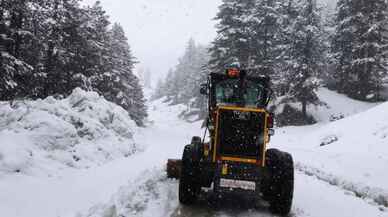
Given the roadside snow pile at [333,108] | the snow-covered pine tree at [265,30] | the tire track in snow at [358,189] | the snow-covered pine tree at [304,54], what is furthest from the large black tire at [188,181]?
the roadside snow pile at [333,108]

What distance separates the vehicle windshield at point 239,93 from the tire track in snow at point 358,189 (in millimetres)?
3866

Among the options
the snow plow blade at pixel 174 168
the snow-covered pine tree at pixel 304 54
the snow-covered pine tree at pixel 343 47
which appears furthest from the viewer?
the snow-covered pine tree at pixel 343 47

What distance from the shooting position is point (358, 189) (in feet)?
35.0

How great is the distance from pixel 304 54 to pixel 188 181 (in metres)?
29.2

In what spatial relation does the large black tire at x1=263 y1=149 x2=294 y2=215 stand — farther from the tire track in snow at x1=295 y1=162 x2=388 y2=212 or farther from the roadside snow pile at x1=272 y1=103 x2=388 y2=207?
the roadside snow pile at x1=272 y1=103 x2=388 y2=207

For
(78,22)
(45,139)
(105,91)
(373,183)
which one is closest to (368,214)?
(373,183)

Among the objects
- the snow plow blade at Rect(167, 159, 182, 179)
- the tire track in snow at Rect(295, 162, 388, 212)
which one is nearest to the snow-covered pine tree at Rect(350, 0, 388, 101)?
the tire track in snow at Rect(295, 162, 388, 212)

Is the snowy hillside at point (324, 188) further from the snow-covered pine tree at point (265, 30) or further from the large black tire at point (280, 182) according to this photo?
the snow-covered pine tree at point (265, 30)

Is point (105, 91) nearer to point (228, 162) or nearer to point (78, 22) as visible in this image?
point (78, 22)

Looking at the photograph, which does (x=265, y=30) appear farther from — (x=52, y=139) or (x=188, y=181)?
(x=188, y=181)

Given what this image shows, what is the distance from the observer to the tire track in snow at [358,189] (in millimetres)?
9211

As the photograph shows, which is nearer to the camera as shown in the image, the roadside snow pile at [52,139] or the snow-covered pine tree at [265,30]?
the roadside snow pile at [52,139]

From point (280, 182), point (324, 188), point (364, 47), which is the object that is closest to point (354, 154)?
point (324, 188)

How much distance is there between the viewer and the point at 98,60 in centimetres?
2734
